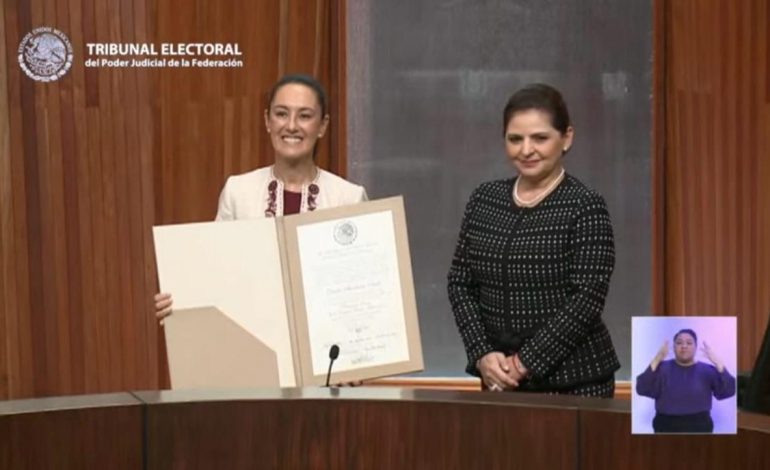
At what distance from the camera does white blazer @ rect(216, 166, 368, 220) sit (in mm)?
3197

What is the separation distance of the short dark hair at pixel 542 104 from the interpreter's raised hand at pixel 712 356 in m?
1.07

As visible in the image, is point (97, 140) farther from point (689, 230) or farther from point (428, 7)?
point (689, 230)

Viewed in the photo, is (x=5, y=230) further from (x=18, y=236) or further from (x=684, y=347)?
(x=684, y=347)

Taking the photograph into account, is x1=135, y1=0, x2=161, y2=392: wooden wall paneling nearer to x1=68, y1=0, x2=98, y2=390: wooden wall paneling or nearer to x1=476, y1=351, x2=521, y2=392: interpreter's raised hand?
x1=68, y1=0, x2=98, y2=390: wooden wall paneling

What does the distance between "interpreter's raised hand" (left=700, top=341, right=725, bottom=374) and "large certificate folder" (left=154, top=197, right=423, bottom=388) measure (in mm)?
952

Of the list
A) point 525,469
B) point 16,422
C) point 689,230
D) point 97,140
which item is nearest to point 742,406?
point 525,469

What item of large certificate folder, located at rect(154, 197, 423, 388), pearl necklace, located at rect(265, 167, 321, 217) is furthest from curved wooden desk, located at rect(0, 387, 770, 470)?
pearl necklace, located at rect(265, 167, 321, 217)

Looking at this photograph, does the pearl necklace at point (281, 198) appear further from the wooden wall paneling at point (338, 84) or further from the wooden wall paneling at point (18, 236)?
the wooden wall paneling at point (18, 236)

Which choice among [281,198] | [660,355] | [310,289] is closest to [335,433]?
[660,355]

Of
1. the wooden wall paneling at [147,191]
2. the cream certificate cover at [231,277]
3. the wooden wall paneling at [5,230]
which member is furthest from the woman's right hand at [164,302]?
the wooden wall paneling at [5,230]

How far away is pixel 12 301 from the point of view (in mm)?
4824

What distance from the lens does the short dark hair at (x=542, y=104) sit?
2.82 metres

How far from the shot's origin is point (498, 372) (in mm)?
2760

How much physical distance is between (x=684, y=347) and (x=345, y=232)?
1.01m
